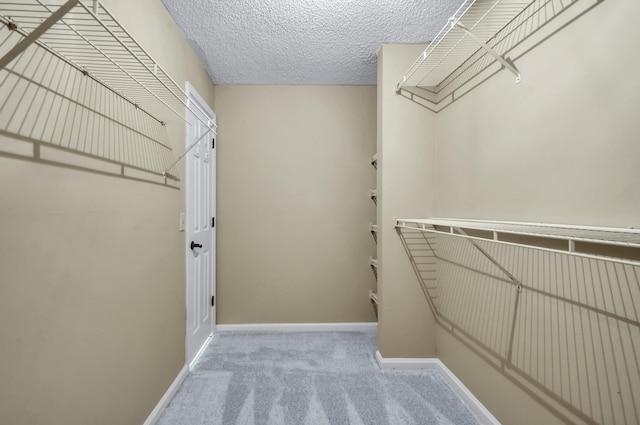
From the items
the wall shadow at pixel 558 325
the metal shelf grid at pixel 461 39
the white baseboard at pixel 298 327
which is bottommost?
the white baseboard at pixel 298 327

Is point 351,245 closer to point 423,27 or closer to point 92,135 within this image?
point 423,27

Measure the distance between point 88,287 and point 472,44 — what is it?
2081 mm

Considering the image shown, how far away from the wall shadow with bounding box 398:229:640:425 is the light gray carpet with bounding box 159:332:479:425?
0.44 metres

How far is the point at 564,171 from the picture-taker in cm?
111

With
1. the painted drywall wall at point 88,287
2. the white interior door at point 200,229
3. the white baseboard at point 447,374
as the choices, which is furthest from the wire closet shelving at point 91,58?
the white baseboard at point 447,374

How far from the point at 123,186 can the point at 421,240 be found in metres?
1.80

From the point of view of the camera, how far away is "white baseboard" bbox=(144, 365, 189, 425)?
5.19ft

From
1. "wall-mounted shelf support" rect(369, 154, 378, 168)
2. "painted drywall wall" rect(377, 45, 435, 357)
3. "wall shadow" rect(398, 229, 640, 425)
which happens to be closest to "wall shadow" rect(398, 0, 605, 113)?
"painted drywall wall" rect(377, 45, 435, 357)

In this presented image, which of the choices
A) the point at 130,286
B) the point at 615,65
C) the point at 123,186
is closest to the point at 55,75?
the point at 123,186

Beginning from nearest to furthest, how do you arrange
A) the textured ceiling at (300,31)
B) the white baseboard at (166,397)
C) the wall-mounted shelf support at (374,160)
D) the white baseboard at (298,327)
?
the white baseboard at (166,397) < the textured ceiling at (300,31) < the wall-mounted shelf support at (374,160) < the white baseboard at (298,327)

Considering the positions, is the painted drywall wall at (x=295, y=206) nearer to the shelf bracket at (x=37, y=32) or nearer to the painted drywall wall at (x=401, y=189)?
the painted drywall wall at (x=401, y=189)

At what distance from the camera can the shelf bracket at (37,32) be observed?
0.71 m

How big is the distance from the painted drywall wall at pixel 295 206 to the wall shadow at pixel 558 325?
1201 mm

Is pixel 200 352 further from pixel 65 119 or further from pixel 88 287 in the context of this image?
pixel 65 119
